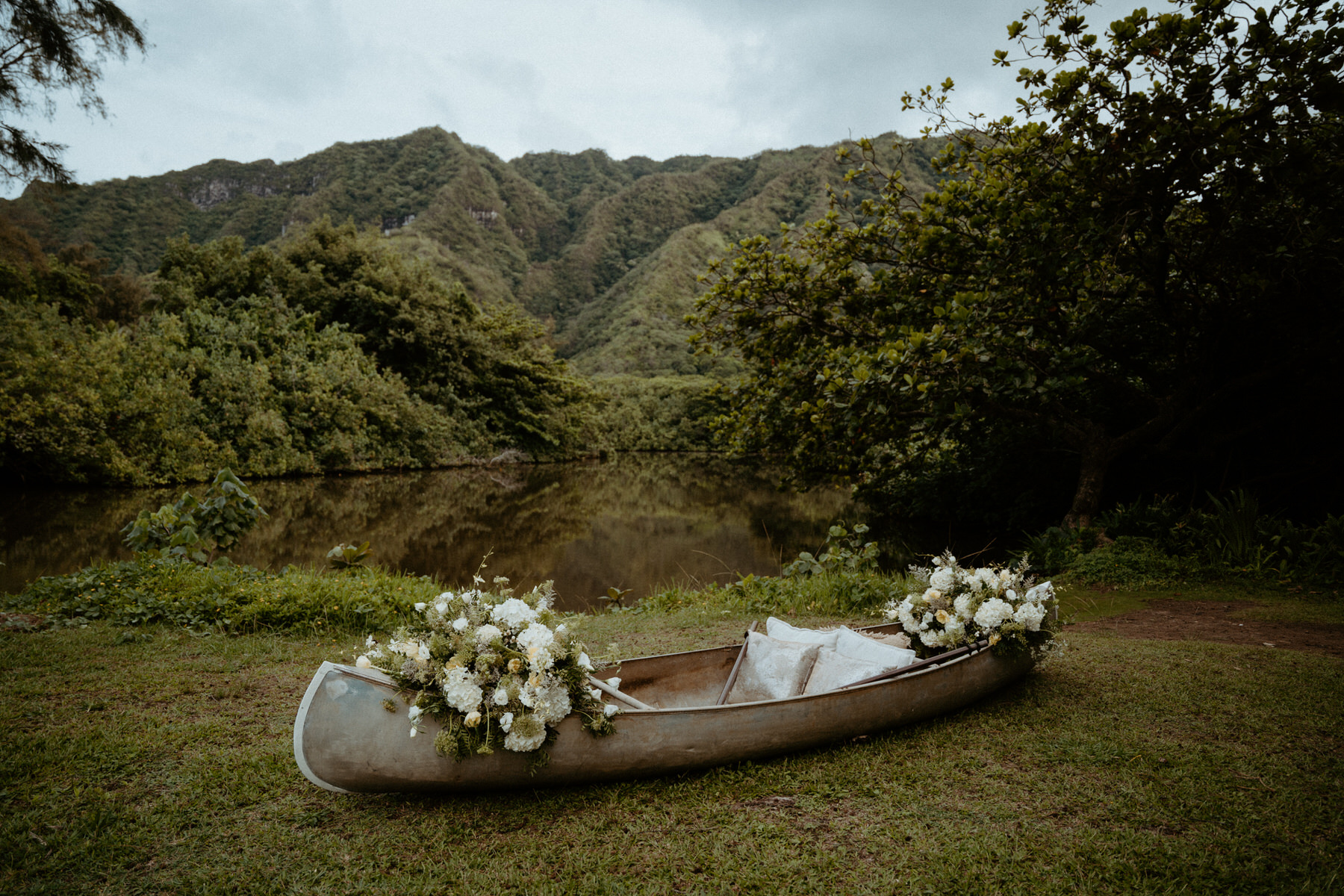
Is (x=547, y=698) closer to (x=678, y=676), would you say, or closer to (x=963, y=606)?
(x=678, y=676)

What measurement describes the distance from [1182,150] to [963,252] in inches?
91.9

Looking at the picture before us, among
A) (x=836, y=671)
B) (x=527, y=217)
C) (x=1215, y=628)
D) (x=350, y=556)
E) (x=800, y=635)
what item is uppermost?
(x=527, y=217)

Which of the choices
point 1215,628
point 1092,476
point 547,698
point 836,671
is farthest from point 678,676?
point 1092,476

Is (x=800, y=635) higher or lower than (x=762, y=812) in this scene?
higher

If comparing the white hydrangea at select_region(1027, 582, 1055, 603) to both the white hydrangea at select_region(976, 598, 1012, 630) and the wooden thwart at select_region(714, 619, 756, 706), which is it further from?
the wooden thwart at select_region(714, 619, 756, 706)

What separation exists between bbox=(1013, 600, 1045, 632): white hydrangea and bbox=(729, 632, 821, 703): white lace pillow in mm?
1172

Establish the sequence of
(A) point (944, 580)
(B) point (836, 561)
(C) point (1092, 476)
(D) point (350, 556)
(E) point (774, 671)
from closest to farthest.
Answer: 1. (E) point (774, 671)
2. (A) point (944, 580)
3. (D) point (350, 556)
4. (B) point (836, 561)
5. (C) point (1092, 476)

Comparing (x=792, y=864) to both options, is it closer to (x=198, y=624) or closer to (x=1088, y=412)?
(x=198, y=624)

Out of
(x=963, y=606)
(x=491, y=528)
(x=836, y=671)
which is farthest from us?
(x=491, y=528)

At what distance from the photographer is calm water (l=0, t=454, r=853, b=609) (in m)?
9.94

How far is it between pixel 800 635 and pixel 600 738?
156 centimetres

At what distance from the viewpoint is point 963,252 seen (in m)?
8.60

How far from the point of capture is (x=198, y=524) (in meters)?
7.54

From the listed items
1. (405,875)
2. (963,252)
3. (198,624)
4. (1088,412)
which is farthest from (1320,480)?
(198,624)
